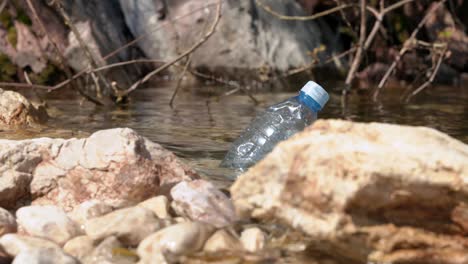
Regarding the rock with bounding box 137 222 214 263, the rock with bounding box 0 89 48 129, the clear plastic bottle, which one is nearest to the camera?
the rock with bounding box 137 222 214 263

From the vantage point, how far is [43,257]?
195 cm

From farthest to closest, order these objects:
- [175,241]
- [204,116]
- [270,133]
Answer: [204,116] → [270,133] → [175,241]

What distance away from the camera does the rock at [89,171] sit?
258 cm

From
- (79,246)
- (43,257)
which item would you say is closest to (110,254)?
(79,246)

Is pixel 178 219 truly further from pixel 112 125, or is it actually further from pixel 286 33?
pixel 286 33

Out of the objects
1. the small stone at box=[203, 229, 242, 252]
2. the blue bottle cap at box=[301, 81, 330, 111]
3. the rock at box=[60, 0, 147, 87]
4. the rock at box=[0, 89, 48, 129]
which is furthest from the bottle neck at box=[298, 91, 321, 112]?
the rock at box=[60, 0, 147, 87]

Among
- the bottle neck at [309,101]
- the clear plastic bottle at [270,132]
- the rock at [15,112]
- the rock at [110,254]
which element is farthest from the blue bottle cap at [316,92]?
the rock at [15,112]

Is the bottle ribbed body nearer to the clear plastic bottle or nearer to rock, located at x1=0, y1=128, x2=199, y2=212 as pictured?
the clear plastic bottle

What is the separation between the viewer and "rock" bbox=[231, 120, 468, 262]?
194 centimetres

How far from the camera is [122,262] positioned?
6.81 ft

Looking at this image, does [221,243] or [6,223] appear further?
[6,223]

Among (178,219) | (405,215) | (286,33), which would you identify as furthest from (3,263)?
(286,33)

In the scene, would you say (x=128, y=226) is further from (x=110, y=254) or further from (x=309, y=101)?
(x=309, y=101)

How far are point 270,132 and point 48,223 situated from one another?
1716 millimetres
